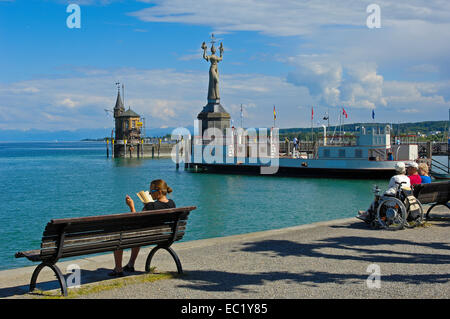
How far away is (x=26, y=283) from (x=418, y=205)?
30.7 ft

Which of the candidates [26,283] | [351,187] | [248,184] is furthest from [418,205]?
[248,184]

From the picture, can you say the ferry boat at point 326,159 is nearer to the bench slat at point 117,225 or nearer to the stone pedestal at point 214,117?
the stone pedestal at point 214,117

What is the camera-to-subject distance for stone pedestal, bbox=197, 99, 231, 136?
70.9 meters

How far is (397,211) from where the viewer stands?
12680 mm

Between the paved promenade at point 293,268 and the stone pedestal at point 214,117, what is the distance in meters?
58.9

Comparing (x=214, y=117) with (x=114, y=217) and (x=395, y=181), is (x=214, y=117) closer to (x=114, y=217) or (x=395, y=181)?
(x=395, y=181)

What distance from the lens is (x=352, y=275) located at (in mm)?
8359

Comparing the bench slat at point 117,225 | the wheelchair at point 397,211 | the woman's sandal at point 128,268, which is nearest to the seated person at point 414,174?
the wheelchair at point 397,211

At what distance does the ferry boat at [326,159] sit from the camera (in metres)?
52.2

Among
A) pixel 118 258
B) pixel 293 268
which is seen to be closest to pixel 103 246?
pixel 118 258

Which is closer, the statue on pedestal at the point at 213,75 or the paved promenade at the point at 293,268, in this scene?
the paved promenade at the point at 293,268

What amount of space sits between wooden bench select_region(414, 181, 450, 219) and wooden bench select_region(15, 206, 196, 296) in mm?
7385

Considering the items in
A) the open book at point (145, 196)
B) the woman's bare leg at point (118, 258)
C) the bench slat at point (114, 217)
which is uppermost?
the open book at point (145, 196)

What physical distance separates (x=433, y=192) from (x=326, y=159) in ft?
138
